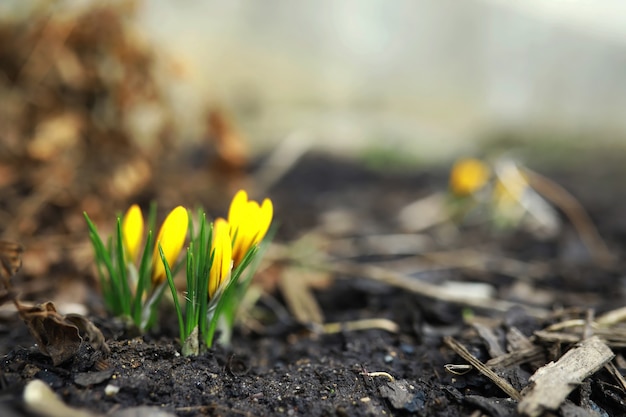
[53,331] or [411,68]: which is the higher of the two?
[411,68]

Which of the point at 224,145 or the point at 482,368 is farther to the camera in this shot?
the point at 224,145

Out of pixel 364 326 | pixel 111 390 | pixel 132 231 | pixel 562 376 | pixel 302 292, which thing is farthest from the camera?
pixel 302 292

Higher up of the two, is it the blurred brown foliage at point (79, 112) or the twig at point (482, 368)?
the blurred brown foliage at point (79, 112)

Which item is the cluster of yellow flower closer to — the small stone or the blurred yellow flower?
the small stone

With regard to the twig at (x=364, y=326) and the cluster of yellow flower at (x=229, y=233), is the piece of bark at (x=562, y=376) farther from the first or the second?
the cluster of yellow flower at (x=229, y=233)

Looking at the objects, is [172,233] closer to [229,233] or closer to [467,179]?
[229,233]

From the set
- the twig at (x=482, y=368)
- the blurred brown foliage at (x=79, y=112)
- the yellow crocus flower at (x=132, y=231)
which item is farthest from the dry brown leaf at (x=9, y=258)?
the blurred brown foliage at (x=79, y=112)

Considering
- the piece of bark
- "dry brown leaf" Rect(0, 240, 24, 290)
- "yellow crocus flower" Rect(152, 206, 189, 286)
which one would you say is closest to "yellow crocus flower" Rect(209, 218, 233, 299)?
"yellow crocus flower" Rect(152, 206, 189, 286)

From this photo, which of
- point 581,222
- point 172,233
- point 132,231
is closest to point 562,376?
point 172,233
